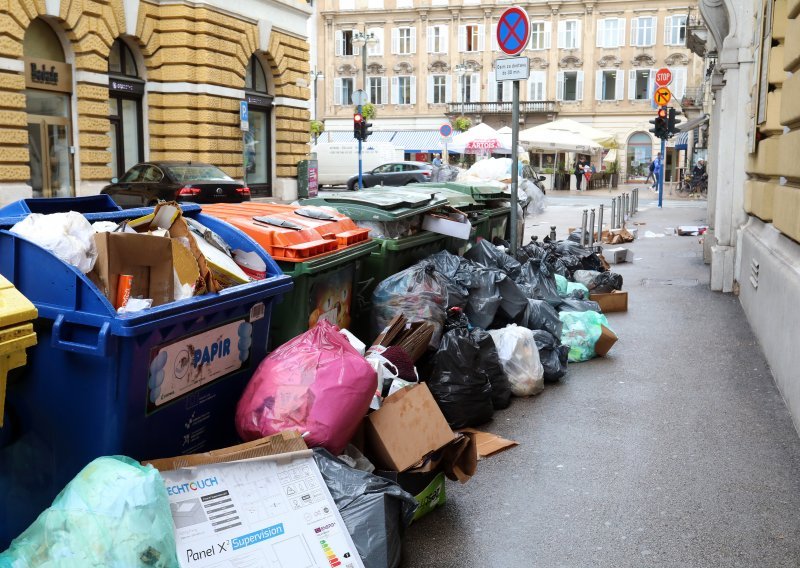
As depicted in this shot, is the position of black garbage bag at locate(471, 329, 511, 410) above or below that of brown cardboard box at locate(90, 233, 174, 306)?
below

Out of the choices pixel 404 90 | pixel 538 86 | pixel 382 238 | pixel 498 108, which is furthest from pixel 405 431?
pixel 404 90

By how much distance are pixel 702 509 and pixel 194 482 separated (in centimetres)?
239

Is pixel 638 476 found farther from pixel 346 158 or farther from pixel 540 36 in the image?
pixel 540 36

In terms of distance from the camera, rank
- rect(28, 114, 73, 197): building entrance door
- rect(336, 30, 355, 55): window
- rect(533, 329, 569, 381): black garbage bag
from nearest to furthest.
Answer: rect(533, 329, 569, 381): black garbage bag, rect(28, 114, 73, 197): building entrance door, rect(336, 30, 355, 55): window

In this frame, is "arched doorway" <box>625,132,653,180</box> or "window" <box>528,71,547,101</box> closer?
"arched doorway" <box>625,132,653,180</box>

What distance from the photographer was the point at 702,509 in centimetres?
404

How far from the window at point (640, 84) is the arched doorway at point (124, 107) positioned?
42.0 m

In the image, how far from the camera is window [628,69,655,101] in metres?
56.6

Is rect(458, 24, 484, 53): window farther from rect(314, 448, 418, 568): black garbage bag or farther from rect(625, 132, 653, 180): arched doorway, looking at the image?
rect(314, 448, 418, 568): black garbage bag

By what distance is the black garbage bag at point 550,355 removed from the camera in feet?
20.5

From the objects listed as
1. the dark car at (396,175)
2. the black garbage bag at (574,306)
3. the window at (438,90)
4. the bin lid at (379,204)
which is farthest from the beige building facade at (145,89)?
the window at (438,90)

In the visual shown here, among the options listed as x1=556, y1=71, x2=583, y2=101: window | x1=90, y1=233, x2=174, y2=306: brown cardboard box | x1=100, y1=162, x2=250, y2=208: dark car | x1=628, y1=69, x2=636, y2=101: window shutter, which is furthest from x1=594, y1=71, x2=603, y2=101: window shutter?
x1=90, y1=233, x2=174, y2=306: brown cardboard box

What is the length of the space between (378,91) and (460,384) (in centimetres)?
5764

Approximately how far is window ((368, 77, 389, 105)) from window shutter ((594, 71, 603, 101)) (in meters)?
14.2
